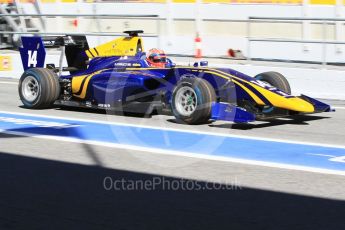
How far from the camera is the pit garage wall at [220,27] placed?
541 inches

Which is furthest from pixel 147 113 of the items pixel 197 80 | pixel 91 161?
pixel 91 161

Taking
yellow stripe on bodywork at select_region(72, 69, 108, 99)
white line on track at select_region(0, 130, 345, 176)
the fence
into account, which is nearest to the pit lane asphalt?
white line on track at select_region(0, 130, 345, 176)

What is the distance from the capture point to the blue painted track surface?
7.53 m

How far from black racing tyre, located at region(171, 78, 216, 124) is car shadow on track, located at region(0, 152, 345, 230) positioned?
2.80 metres

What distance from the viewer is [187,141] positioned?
27.9ft

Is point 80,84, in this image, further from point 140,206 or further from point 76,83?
point 140,206

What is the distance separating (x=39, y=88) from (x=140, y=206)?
6.06 m

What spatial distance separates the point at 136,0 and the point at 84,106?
11973 millimetres

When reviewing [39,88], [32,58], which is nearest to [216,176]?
[39,88]

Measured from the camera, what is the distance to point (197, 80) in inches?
366

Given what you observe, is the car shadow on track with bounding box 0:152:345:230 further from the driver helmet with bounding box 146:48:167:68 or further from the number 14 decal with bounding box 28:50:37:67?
the number 14 decal with bounding box 28:50:37:67

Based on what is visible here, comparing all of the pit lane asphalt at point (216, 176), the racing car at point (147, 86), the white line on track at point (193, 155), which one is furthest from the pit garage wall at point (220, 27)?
the white line on track at point (193, 155)

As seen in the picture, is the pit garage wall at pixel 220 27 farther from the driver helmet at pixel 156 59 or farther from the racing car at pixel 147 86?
the driver helmet at pixel 156 59

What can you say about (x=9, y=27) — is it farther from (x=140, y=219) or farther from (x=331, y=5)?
(x=140, y=219)
